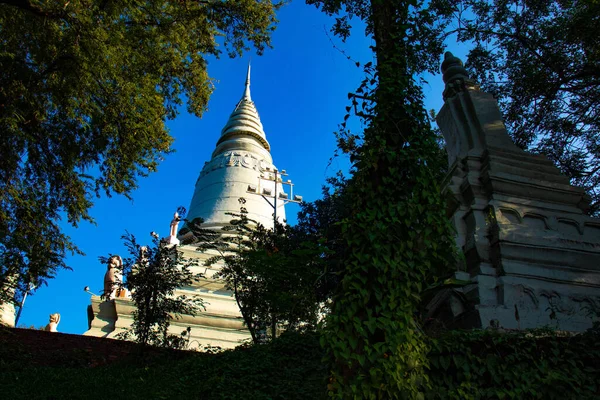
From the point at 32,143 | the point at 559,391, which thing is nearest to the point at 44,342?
the point at 32,143

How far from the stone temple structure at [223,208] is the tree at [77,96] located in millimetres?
3232

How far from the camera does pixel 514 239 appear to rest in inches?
224

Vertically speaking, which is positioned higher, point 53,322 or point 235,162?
point 235,162

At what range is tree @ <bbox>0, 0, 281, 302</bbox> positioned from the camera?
729cm

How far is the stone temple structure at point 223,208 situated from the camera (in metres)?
12.3

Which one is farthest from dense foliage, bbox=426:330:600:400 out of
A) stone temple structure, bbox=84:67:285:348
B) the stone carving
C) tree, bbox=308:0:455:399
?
the stone carving

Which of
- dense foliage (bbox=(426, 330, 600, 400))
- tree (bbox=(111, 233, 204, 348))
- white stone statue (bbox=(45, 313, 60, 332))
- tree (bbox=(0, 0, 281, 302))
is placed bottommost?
dense foliage (bbox=(426, 330, 600, 400))

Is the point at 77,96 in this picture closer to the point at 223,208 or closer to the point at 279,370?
the point at 279,370

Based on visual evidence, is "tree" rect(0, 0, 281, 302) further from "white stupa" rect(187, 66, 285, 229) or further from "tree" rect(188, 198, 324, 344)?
"white stupa" rect(187, 66, 285, 229)

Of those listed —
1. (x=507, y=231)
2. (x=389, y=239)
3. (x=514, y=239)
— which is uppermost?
(x=507, y=231)

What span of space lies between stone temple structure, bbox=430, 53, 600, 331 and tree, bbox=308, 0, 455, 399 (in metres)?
1.95

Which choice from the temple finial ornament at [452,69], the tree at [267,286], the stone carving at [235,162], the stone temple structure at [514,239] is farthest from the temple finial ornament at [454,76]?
the stone carving at [235,162]

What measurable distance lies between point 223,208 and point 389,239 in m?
17.9

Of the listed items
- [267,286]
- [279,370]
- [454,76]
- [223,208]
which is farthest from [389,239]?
[223,208]
